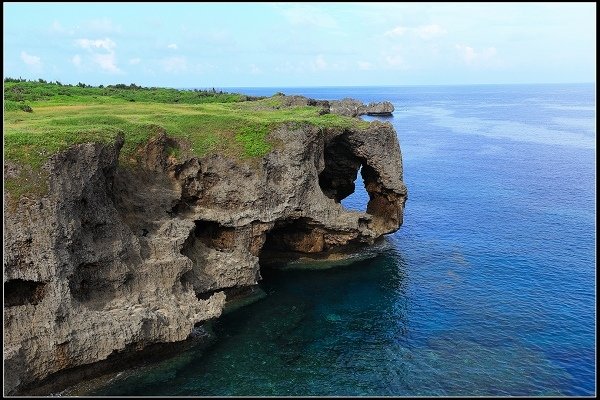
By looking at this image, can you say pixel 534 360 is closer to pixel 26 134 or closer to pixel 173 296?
pixel 173 296

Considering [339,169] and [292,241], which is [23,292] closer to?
[292,241]

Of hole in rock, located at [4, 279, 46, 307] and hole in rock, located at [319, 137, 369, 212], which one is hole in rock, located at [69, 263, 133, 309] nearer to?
hole in rock, located at [4, 279, 46, 307]

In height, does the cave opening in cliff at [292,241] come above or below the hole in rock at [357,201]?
below

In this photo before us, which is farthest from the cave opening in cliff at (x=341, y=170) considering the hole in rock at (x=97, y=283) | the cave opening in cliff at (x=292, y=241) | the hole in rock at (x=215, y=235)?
the hole in rock at (x=97, y=283)

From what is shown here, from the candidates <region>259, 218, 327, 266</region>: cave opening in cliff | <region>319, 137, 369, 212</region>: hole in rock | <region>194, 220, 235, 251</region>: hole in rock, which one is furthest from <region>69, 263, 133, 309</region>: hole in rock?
<region>319, 137, 369, 212</region>: hole in rock

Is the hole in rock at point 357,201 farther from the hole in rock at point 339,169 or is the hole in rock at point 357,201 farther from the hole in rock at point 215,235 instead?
the hole in rock at point 215,235

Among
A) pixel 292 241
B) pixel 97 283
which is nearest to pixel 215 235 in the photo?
pixel 292 241

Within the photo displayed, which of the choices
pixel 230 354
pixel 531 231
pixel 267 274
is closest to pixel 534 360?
pixel 230 354
